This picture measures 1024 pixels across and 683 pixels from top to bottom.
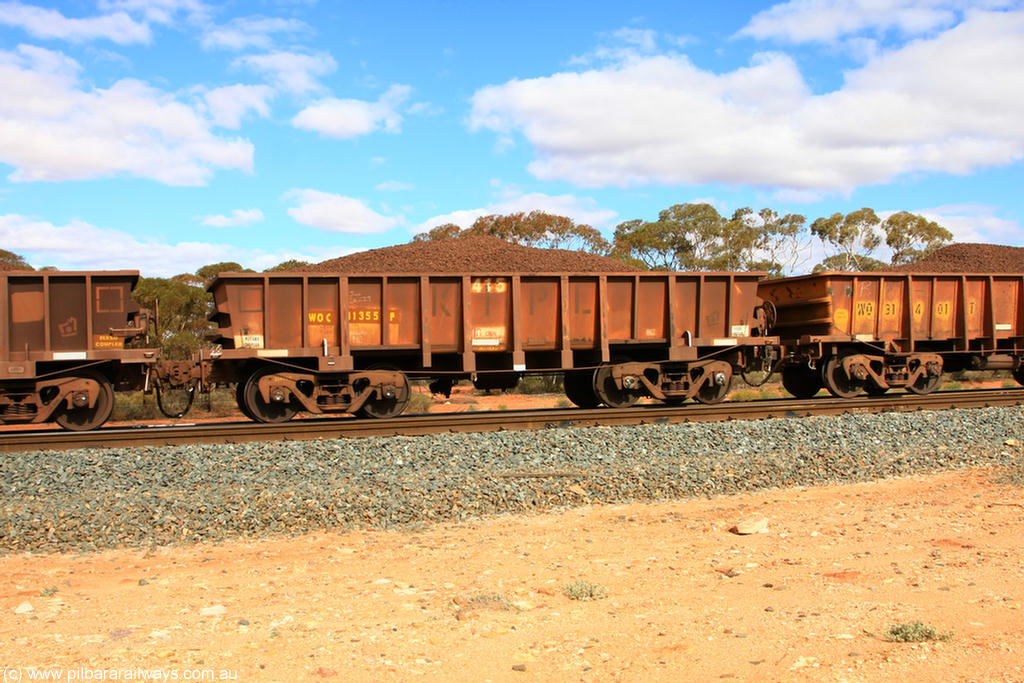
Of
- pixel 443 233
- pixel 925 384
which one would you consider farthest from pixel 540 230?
pixel 925 384

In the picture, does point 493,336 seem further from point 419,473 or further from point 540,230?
point 540,230

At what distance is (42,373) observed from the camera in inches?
444

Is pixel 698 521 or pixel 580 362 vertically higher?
pixel 580 362

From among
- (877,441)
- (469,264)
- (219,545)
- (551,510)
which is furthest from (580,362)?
(469,264)

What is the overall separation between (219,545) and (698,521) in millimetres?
4503

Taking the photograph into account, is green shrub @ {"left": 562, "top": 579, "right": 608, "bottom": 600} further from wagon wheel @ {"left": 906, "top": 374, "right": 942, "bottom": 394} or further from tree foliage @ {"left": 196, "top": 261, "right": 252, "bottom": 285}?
tree foliage @ {"left": 196, "top": 261, "right": 252, "bottom": 285}

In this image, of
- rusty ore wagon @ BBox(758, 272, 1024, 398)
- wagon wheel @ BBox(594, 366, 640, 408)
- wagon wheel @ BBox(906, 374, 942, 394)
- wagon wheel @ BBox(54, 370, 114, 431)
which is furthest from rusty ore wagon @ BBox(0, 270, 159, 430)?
wagon wheel @ BBox(906, 374, 942, 394)

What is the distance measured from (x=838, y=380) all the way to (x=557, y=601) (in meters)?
11.5

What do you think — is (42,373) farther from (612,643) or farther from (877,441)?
(877,441)

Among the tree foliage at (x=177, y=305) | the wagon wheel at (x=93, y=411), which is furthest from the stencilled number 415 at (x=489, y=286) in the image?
the tree foliage at (x=177, y=305)

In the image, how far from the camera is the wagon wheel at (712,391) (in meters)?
13.8

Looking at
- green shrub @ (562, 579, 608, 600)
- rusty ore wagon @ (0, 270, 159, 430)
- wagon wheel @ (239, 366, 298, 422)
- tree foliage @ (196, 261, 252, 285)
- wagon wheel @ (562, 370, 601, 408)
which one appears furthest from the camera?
tree foliage @ (196, 261, 252, 285)

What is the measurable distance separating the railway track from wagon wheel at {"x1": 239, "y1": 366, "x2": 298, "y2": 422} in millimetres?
318

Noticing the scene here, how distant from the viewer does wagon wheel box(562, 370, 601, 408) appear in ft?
46.8
